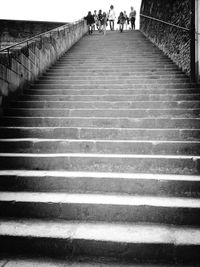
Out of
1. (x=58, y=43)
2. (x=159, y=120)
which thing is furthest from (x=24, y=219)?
(x=58, y=43)

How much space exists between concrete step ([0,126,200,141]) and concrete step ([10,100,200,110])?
1.03 m

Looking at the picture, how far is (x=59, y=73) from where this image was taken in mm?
7168

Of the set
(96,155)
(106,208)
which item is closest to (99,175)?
(96,155)

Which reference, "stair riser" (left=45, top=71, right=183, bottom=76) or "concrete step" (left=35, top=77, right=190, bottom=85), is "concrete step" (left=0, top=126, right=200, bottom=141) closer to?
"concrete step" (left=35, top=77, right=190, bottom=85)

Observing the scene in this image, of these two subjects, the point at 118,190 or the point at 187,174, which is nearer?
the point at 118,190

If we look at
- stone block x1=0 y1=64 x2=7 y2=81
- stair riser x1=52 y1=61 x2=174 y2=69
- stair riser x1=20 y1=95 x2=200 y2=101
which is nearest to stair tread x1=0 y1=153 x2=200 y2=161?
stone block x1=0 y1=64 x2=7 y2=81

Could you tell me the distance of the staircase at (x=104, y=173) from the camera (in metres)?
2.41

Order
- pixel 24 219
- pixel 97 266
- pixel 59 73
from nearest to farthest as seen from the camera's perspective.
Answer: pixel 97 266 → pixel 24 219 → pixel 59 73

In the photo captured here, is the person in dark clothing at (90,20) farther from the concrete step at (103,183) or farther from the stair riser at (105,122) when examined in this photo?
the concrete step at (103,183)

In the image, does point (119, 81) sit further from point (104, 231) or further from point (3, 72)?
point (104, 231)

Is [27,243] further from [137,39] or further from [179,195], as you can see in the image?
[137,39]

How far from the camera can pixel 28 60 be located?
19.6 ft

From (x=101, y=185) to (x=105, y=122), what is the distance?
1690 mm

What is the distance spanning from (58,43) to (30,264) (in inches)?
326
